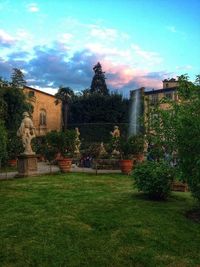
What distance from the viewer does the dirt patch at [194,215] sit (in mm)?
10219

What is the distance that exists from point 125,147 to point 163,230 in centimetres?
1305

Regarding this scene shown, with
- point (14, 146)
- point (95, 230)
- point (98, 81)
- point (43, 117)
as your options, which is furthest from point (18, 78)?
point (95, 230)

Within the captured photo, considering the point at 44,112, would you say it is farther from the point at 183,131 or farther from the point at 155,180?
the point at 183,131

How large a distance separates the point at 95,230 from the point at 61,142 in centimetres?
1245

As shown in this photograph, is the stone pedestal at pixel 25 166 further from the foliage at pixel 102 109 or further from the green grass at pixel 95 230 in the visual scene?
the foliage at pixel 102 109

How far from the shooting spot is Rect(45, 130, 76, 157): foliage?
2096 cm

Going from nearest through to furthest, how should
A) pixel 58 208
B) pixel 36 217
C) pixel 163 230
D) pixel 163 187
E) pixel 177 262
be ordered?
pixel 177 262 < pixel 163 230 < pixel 36 217 < pixel 58 208 < pixel 163 187

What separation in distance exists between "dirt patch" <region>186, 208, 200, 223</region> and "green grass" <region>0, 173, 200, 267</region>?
7.0 inches

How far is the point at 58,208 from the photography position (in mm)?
10609

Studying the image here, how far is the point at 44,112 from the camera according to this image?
59688mm

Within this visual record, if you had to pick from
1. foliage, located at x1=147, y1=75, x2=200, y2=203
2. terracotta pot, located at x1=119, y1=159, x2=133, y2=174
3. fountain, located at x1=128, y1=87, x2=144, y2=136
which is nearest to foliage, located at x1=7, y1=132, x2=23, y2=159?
terracotta pot, located at x1=119, y1=159, x2=133, y2=174

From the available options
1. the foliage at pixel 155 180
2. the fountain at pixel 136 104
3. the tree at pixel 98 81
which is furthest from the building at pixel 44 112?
the foliage at pixel 155 180

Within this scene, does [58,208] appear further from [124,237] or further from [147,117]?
[147,117]

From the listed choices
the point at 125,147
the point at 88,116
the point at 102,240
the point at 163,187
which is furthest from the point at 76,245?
the point at 88,116
